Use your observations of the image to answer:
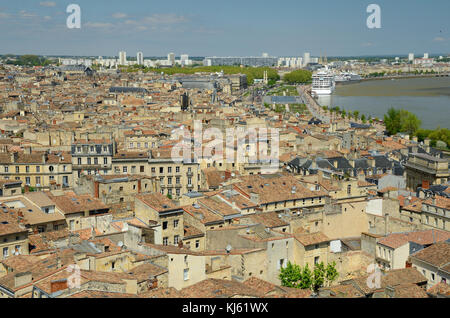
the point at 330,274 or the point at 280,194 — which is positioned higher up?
the point at 280,194

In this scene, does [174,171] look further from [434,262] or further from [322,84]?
[322,84]

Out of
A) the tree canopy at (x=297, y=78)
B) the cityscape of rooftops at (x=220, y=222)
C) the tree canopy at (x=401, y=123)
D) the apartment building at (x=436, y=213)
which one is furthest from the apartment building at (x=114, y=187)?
the tree canopy at (x=297, y=78)

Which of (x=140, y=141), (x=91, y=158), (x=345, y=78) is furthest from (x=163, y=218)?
(x=345, y=78)

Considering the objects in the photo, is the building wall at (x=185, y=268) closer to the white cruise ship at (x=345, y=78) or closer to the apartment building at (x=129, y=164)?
the apartment building at (x=129, y=164)

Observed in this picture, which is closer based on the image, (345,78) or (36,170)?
(36,170)

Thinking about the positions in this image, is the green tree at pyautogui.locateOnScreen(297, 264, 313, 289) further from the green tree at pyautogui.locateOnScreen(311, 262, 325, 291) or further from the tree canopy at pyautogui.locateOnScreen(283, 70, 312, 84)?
the tree canopy at pyautogui.locateOnScreen(283, 70, 312, 84)

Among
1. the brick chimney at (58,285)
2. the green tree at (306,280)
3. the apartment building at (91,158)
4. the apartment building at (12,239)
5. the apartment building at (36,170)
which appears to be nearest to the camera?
the brick chimney at (58,285)

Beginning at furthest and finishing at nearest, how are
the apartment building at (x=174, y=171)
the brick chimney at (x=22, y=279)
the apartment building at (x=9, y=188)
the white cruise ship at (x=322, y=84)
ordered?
the white cruise ship at (x=322, y=84) → the apartment building at (x=174, y=171) → the apartment building at (x=9, y=188) → the brick chimney at (x=22, y=279)

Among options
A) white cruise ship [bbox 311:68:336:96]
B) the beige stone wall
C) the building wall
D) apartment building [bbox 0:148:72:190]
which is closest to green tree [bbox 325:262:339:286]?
the beige stone wall
